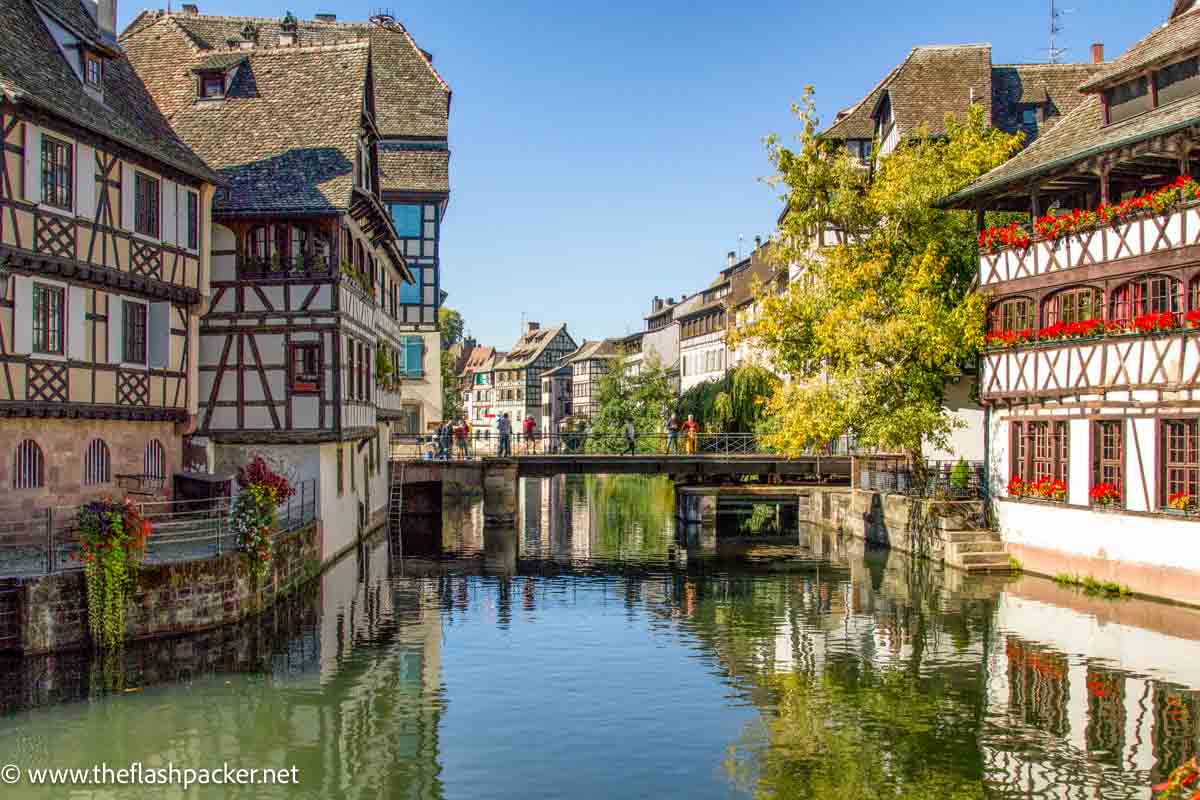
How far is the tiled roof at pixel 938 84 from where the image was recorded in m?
45.6

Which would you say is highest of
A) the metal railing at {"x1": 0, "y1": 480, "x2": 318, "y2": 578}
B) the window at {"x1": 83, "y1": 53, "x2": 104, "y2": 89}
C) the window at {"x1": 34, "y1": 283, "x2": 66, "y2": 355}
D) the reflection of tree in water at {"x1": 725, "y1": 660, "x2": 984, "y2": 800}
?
the window at {"x1": 83, "y1": 53, "x2": 104, "y2": 89}

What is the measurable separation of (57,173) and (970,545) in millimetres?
21850

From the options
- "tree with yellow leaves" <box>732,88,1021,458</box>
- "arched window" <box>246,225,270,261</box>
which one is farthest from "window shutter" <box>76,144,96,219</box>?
"tree with yellow leaves" <box>732,88,1021,458</box>

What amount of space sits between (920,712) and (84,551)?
1233 cm

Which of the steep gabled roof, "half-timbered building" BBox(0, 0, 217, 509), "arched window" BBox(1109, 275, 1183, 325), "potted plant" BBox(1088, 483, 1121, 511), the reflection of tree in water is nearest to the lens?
the reflection of tree in water

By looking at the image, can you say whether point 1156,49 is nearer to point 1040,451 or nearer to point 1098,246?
point 1098,246

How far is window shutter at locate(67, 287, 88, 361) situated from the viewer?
2350 centimetres

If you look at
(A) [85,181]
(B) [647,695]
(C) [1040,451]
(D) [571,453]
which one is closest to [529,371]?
(D) [571,453]

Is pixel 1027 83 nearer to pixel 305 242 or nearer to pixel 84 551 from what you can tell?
pixel 305 242

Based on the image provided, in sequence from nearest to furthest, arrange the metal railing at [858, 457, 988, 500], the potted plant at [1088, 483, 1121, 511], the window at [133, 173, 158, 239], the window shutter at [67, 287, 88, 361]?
the window shutter at [67, 287, 88, 361]
the window at [133, 173, 158, 239]
the potted plant at [1088, 483, 1121, 511]
the metal railing at [858, 457, 988, 500]

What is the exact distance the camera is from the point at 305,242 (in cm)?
2991

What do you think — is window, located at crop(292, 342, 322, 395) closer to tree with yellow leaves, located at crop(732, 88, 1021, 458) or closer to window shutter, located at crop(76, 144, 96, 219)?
window shutter, located at crop(76, 144, 96, 219)

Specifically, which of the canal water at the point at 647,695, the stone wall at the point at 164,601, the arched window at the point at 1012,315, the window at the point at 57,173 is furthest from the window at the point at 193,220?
the arched window at the point at 1012,315

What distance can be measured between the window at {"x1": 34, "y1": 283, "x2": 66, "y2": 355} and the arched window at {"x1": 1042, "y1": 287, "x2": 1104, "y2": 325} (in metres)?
20.8
